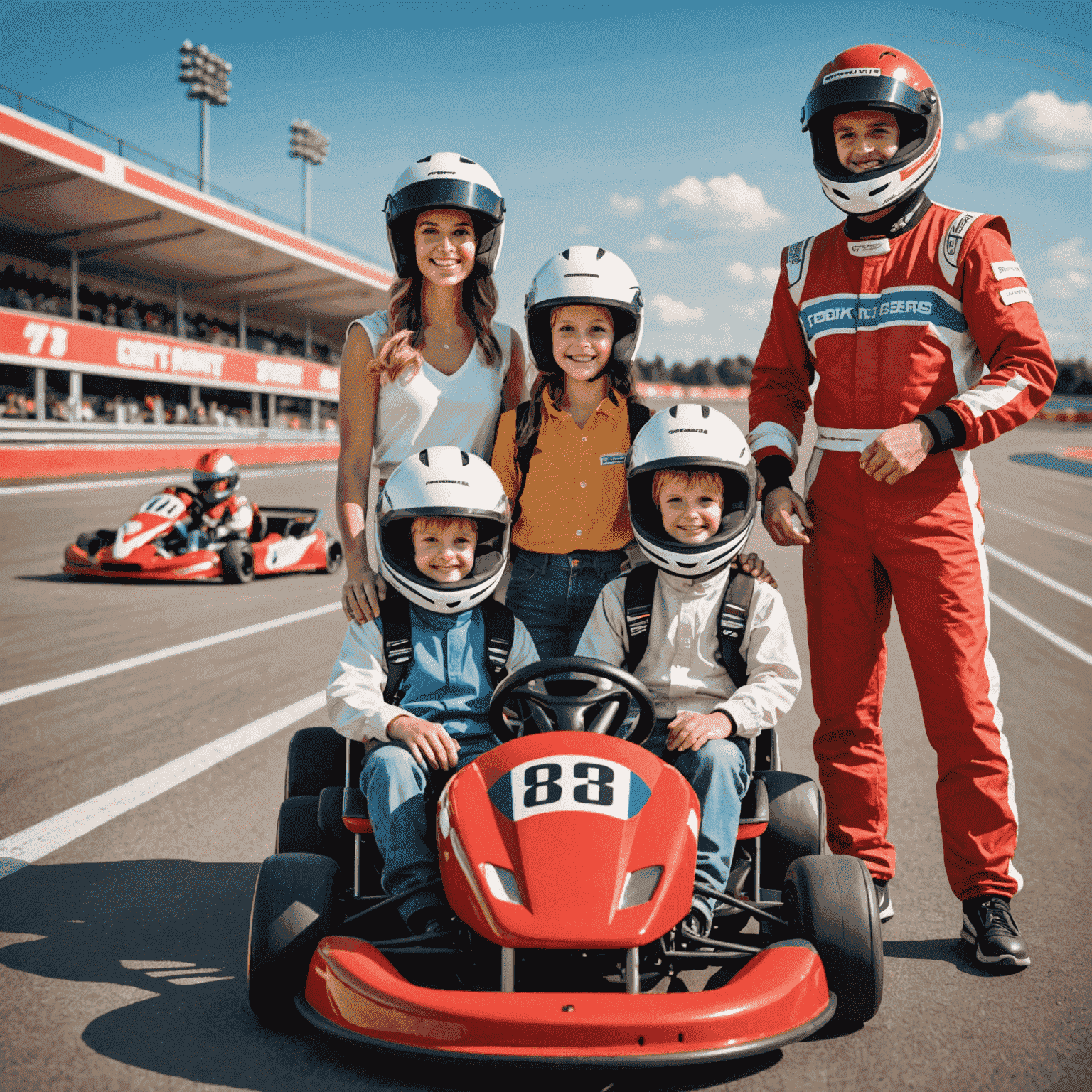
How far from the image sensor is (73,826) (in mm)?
3729

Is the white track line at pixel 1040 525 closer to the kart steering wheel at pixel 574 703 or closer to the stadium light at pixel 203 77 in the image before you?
the kart steering wheel at pixel 574 703

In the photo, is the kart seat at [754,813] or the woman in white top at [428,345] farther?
the woman in white top at [428,345]

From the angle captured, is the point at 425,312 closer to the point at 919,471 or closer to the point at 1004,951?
the point at 919,471

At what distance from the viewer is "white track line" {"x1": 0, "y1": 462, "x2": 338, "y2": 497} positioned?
17.0 meters

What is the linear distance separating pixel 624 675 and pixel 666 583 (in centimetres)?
63

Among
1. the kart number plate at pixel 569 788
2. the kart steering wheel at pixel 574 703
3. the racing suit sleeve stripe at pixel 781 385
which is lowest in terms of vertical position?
the kart number plate at pixel 569 788

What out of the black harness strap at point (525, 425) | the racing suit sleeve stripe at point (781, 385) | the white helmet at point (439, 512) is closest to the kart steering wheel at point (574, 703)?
the white helmet at point (439, 512)

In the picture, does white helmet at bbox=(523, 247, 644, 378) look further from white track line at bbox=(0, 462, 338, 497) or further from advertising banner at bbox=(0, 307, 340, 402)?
advertising banner at bbox=(0, 307, 340, 402)

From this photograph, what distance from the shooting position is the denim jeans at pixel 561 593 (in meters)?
3.33

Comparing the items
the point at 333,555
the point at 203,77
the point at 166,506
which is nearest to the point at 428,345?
the point at 166,506

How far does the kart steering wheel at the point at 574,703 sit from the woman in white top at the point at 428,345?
860mm

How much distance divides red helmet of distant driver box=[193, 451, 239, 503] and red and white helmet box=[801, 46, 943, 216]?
8.44 meters

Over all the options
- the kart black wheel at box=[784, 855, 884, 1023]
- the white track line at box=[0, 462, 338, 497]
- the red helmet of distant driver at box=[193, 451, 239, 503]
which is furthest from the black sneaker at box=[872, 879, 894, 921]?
the white track line at box=[0, 462, 338, 497]

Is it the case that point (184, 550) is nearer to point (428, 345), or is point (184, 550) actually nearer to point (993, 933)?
point (428, 345)
